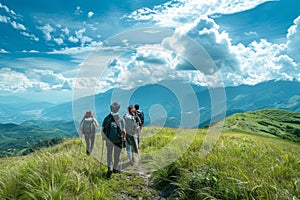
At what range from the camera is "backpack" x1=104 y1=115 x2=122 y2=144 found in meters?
8.62

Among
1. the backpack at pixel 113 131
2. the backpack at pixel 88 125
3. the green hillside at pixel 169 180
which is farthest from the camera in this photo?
the backpack at pixel 88 125

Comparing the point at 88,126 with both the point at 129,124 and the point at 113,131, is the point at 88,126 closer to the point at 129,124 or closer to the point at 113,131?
the point at 129,124

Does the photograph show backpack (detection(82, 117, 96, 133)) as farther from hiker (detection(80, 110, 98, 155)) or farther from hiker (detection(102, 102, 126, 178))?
hiker (detection(102, 102, 126, 178))

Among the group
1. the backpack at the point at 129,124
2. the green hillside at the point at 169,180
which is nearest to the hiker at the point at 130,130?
the backpack at the point at 129,124

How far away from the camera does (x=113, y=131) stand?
28.3 ft

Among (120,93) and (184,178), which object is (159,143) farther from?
(184,178)

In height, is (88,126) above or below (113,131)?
below

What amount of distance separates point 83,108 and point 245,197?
27.8 ft

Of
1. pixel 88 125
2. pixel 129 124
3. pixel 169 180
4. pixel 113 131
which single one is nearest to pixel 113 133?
pixel 113 131

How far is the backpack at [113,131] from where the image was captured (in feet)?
28.3

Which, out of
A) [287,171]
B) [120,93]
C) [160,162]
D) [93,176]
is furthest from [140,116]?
[287,171]

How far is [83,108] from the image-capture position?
11539 millimetres

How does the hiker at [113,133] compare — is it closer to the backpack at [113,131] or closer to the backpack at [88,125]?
the backpack at [113,131]

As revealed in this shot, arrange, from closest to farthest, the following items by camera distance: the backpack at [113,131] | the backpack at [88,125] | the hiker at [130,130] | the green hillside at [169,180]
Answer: the green hillside at [169,180], the backpack at [113,131], the hiker at [130,130], the backpack at [88,125]
